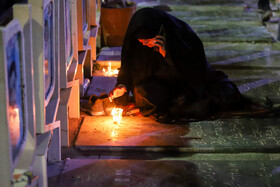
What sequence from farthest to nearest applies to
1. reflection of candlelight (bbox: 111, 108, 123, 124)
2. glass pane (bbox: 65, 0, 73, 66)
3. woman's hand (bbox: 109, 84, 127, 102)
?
woman's hand (bbox: 109, 84, 127, 102) → reflection of candlelight (bbox: 111, 108, 123, 124) → glass pane (bbox: 65, 0, 73, 66)

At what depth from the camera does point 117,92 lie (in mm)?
5945

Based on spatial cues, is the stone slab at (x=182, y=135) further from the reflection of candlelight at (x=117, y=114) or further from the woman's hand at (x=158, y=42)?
the woman's hand at (x=158, y=42)

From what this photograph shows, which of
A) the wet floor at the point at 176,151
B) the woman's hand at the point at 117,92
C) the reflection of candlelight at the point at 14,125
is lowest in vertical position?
the wet floor at the point at 176,151

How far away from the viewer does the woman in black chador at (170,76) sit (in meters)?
5.74

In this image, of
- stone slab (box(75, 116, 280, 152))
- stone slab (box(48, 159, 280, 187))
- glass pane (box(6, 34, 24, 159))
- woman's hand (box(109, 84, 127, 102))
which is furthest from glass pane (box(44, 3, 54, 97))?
woman's hand (box(109, 84, 127, 102))

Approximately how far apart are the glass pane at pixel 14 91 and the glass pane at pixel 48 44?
926 millimetres

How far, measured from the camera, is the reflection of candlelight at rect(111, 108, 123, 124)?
226 inches

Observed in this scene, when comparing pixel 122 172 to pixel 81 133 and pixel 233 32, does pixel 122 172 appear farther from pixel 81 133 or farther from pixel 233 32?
pixel 233 32

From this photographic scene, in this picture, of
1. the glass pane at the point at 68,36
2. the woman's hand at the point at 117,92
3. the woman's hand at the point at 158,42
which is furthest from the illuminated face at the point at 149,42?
the glass pane at the point at 68,36

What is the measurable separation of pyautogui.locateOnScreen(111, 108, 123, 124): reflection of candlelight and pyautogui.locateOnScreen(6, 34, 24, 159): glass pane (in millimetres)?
2913

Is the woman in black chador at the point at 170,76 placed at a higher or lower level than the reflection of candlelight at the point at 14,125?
lower

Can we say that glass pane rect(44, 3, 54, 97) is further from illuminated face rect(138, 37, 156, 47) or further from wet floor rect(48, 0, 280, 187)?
illuminated face rect(138, 37, 156, 47)

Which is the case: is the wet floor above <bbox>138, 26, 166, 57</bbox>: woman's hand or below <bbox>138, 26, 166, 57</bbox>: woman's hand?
below

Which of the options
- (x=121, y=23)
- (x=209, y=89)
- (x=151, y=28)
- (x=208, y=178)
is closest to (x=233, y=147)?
(x=208, y=178)
